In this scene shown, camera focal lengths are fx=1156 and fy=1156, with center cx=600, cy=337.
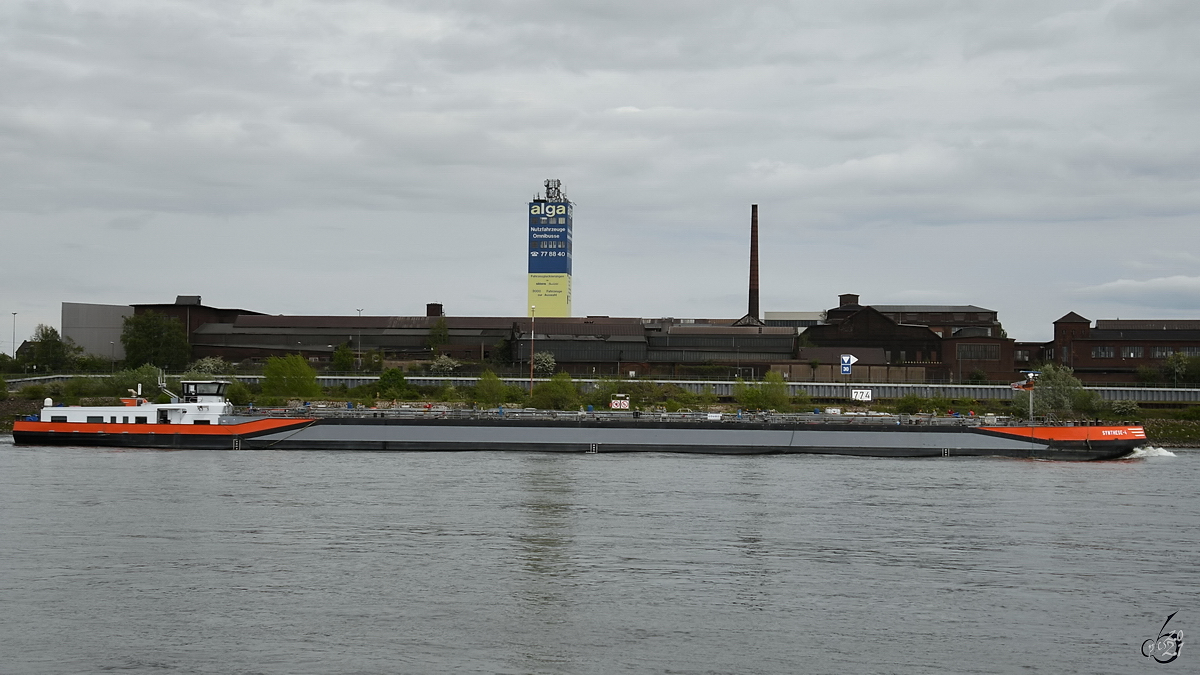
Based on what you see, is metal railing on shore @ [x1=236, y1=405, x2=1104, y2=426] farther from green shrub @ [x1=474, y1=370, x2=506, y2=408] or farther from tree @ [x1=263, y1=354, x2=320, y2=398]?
tree @ [x1=263, y1=354, x2=320, y2=398]

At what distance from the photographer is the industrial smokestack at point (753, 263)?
150750mm

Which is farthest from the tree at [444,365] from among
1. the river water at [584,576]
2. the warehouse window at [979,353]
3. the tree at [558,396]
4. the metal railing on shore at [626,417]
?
the river water at [584,576]

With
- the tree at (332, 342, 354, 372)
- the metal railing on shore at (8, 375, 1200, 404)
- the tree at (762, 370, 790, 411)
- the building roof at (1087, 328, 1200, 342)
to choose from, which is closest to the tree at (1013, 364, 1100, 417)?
the metal railing on shore at (8, 375, 1200, 404)

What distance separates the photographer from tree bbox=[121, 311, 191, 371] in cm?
13388

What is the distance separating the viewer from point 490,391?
10112 cm

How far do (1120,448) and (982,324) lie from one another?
88.0 meters

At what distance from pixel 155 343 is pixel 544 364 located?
154 feet

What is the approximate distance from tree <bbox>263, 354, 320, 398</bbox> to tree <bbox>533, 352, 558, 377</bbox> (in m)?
29.1

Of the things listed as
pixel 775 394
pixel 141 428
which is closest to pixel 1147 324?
pixel 775 394

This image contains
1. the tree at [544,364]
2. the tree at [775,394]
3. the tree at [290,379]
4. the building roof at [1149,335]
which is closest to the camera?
the tree at [775,394]

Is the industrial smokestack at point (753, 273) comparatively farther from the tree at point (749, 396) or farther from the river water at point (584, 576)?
the river water at point (584, 576)

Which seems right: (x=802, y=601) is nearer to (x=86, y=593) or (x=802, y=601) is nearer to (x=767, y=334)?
(x=86, y=593)

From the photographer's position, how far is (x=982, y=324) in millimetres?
152750

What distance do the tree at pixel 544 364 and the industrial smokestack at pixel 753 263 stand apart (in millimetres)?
34830
